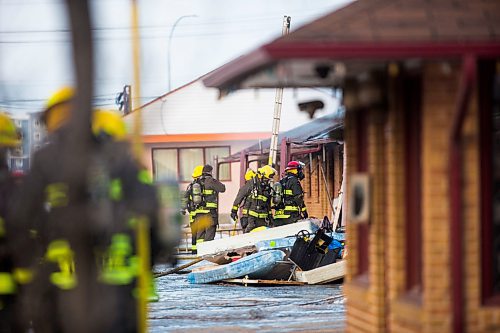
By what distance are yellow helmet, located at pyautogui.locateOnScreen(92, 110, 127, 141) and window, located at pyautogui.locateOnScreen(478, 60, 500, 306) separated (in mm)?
2397

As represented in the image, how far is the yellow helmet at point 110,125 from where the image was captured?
6137 millimetres

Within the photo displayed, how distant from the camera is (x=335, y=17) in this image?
7086 mm

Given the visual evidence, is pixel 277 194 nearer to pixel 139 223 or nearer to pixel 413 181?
pixel 413 181

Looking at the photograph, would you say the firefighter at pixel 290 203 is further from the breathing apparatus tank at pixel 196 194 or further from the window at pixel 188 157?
the window at pixel 188 157

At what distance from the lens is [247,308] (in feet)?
43.5

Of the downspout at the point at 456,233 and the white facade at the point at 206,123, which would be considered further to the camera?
the white facade at the point at 206,123

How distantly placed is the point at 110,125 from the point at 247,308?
7.39 meters

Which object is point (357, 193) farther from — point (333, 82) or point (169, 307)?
point (169, 307)

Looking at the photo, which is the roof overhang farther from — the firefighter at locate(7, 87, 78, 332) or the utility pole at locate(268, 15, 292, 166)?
the utility pole at locate(268, 15, 292, 166)

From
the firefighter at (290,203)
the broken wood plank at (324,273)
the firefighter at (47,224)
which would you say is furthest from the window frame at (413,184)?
the firefighter at (290,203)

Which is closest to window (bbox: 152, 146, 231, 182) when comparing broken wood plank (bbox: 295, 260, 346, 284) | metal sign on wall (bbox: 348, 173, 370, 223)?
broken wood plank (bbox: 295, 260, 346, 284)

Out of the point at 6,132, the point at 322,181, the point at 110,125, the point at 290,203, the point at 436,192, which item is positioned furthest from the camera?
the point at 322,181

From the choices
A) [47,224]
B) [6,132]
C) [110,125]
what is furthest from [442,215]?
[6,132]

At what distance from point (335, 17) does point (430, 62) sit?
0.69m
